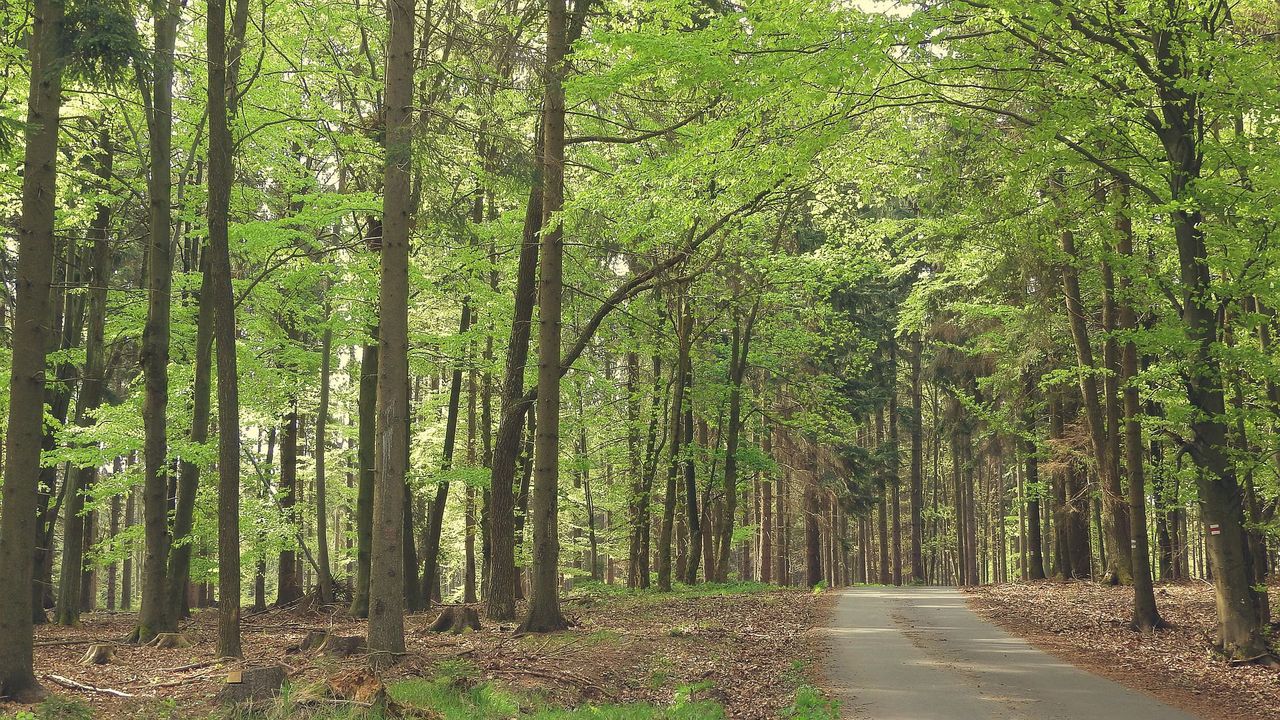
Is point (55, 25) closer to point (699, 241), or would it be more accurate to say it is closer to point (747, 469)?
point (699, 241)

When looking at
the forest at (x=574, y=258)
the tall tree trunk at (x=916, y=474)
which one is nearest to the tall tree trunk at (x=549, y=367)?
the forest at (x=574, y=258)

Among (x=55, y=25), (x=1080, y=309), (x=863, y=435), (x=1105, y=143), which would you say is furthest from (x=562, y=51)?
(x=863, y=435)

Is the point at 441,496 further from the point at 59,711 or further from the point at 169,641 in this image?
the point at 59,711

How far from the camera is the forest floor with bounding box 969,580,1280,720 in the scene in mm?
9898

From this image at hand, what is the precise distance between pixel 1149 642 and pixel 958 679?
4.99 meters

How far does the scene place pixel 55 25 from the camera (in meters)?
9.11

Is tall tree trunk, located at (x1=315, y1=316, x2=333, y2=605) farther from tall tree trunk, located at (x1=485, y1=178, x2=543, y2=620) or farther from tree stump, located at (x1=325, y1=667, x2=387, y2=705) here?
tree stump, located at (x1=325, y1=667, x2=387, y2=705)

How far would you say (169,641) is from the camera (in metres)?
13.2

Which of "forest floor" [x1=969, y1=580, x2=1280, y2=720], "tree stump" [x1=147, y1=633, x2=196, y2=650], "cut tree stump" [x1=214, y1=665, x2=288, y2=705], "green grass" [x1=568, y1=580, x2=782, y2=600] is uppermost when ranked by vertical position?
"cut tree stump" [x1=214, y1=665, x2=288, y2=705]

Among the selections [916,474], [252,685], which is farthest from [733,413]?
[252,685]

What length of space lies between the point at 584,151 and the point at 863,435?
1348 inches

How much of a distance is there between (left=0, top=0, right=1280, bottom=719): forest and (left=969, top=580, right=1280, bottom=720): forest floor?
0.40 metres

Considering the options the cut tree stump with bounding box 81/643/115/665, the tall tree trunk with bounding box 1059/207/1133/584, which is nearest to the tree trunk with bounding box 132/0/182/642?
the cut tree stump with bounding box 81/643/115/665

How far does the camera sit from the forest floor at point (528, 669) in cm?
855
